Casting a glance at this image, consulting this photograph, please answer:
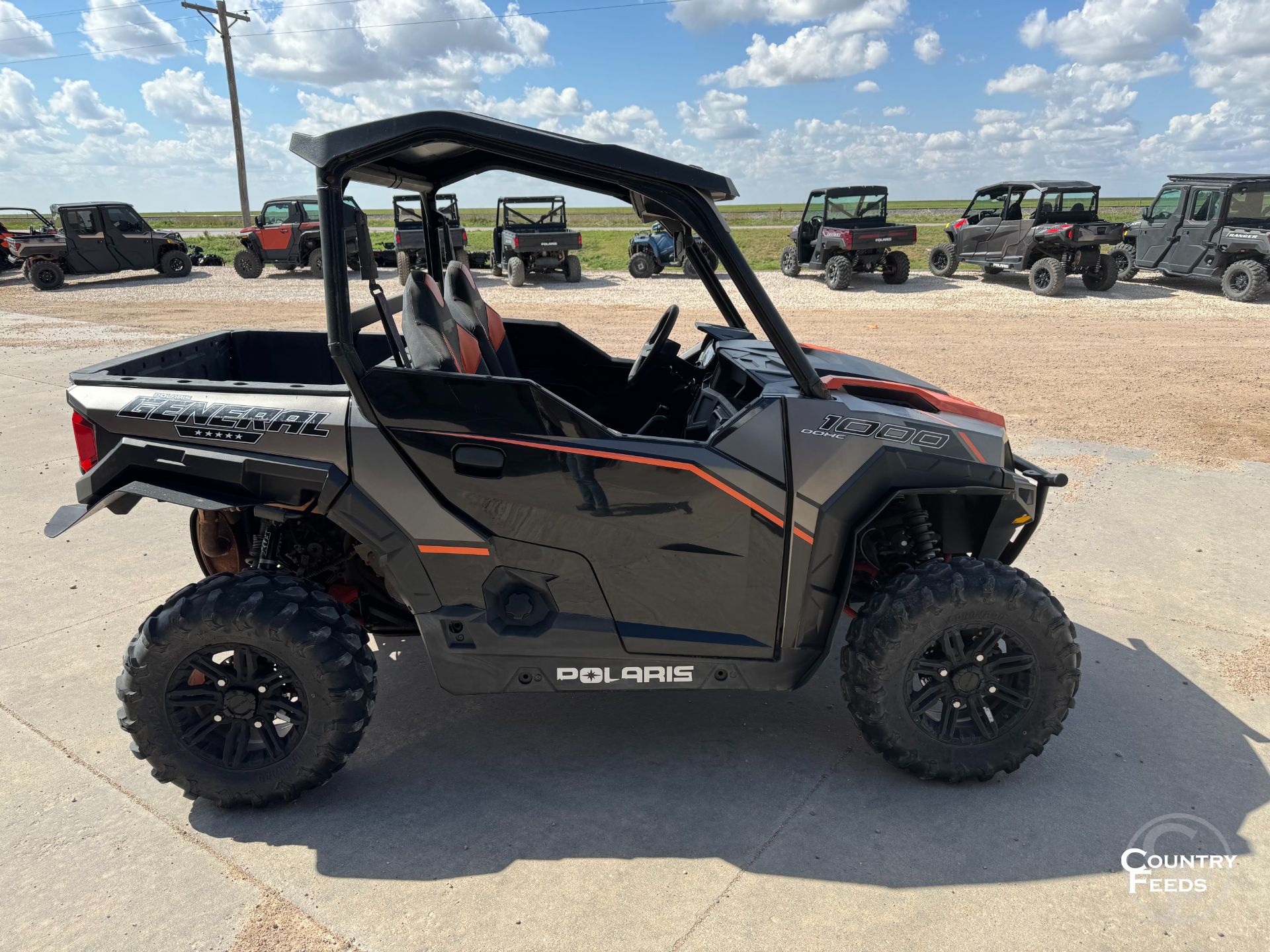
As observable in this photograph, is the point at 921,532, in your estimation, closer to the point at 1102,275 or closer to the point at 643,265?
the point at 1102,275

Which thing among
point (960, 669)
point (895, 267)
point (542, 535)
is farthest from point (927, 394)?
point (895, 267)

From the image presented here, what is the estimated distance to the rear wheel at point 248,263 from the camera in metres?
22.0

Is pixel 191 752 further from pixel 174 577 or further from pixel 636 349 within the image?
pixel 636 349

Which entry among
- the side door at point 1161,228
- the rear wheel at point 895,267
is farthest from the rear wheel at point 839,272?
the side door at point 1161,228

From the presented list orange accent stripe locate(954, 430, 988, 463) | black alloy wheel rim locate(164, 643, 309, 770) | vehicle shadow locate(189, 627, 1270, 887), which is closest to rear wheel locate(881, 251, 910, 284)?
vehicle shadow locate(189, 627, 1270, 887)

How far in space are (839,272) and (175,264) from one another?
16174mm

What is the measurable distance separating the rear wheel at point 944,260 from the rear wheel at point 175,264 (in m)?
17.9

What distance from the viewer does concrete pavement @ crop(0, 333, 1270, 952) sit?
2457 millimetres

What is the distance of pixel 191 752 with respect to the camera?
9.46 feet

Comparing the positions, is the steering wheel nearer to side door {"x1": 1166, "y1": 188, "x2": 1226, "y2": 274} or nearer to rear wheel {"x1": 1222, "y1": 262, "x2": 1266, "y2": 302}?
rear wheel {"x1": 1222, "y1": 262, "x2": 1266, "y2": 302}

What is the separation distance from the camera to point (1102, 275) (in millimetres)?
17125

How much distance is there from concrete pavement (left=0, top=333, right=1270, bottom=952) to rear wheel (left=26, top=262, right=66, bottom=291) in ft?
66.1

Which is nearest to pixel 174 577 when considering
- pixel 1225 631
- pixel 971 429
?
pixel 971 429

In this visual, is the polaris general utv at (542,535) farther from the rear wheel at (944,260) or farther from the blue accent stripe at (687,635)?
the rear wheel at (944,260)
